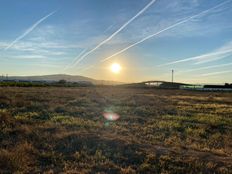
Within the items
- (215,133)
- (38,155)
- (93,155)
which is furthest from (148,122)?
(38,155)

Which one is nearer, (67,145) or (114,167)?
(114,167)

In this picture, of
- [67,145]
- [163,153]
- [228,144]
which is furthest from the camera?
[228,144]

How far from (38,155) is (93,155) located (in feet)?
6.06

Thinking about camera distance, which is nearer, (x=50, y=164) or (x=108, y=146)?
(x=50, y=164)

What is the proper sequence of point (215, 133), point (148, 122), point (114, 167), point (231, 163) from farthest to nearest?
point (148, 122) → point (215, 133) → point (231, 163) → point (114, 167)

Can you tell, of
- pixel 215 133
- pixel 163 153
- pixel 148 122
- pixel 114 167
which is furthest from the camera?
pixel 148 122

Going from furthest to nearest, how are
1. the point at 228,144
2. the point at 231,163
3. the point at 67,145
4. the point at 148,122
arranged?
the point at 148,122 < the point at 228,144 < the point at 67,145 < the point at 231,163

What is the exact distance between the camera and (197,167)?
7.18m

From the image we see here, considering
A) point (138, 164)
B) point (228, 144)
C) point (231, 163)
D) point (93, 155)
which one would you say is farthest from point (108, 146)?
point (228, 144)

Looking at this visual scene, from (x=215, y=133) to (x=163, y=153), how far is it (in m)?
5.62

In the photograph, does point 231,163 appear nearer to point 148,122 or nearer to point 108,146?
point 108,146

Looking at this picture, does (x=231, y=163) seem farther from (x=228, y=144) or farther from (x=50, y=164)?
(x=50, y=164)

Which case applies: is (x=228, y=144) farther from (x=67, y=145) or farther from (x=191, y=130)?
(x=67, y=145)

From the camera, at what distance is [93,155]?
803 cm
